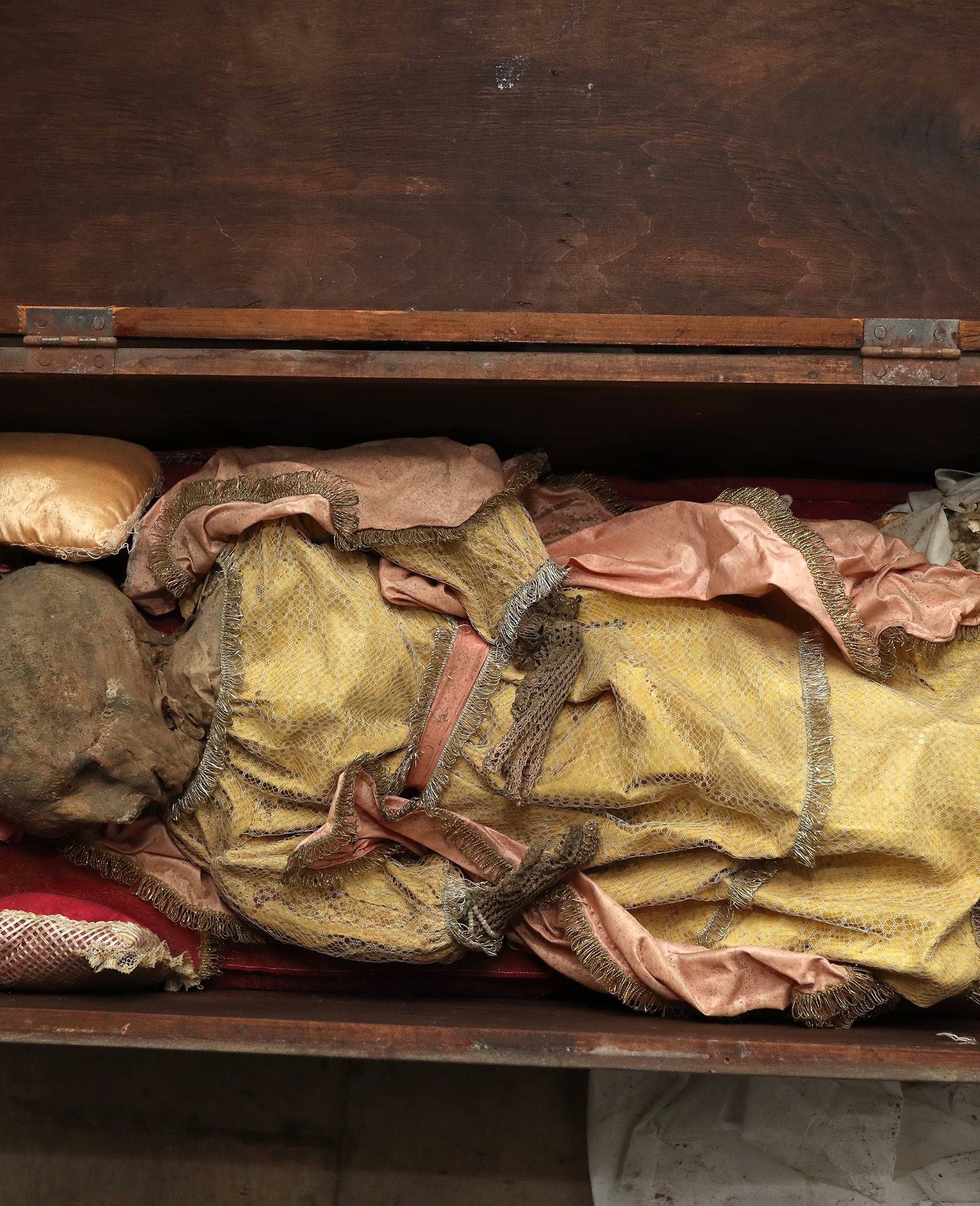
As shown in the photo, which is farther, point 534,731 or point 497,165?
point 497,165

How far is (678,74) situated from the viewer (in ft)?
5.16

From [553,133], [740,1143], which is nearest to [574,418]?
[553,133]

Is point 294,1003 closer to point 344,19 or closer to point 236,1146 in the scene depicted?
point 236,1146

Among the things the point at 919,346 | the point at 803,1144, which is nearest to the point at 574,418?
the point at 919,346

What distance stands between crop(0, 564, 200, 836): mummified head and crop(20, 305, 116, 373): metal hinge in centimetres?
27

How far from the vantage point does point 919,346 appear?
1320 mm

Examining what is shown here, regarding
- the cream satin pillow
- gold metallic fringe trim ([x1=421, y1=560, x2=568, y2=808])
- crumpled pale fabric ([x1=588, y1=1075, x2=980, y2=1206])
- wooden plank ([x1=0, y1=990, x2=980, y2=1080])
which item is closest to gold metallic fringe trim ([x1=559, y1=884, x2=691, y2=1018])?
wooden plank ([x1=0, y1=990, x2=980, y2=1080])

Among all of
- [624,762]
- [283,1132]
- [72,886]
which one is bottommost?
[283,1132]

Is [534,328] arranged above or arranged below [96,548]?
above

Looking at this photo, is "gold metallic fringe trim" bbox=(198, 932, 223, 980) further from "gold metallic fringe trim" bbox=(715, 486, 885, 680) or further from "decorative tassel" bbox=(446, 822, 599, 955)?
"gold metallic fringe trim" bbox=(715, 486, 885, 680)

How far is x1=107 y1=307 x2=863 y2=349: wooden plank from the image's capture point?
1.30 meters

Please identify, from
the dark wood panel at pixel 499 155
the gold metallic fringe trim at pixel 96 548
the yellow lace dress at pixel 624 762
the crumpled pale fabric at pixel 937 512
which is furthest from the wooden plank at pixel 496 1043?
the dark wood panel at pixel 499 155

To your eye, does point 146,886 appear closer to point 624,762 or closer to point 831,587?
point 624,762

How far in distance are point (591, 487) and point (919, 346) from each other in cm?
51
